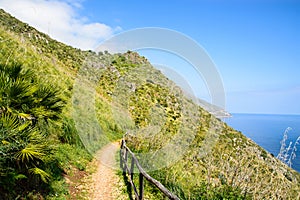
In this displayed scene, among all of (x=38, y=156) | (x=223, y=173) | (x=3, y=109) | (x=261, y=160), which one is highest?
(x=261, y=160)

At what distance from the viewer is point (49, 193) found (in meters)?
6.20

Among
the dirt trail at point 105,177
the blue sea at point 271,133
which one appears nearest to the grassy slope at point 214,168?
the blue sea at point 271,133

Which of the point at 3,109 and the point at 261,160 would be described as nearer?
the point at 3,109

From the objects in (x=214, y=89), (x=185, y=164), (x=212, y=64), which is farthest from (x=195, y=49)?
(x=185, y=164)

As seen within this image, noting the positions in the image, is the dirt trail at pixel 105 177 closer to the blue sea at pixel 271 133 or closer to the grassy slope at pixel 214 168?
the grassy slope at pixel 214 168

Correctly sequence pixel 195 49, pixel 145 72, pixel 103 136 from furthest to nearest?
pixel 145 72 < pixel 103 136 < pixel 195 49

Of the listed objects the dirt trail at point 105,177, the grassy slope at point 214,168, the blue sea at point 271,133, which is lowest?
the dirt trail at point 105,177

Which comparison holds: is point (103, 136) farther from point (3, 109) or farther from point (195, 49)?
point (3, 109)

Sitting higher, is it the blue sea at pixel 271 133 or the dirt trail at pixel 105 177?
the blue sea at pixel 271 133

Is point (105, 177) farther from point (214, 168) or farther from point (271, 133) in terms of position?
point (271, 133)

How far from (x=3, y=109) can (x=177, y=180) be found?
4.40 meters

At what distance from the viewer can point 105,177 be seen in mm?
9062

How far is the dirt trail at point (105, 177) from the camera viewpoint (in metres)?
7.57

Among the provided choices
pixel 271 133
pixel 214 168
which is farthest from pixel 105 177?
pixel 271 133
